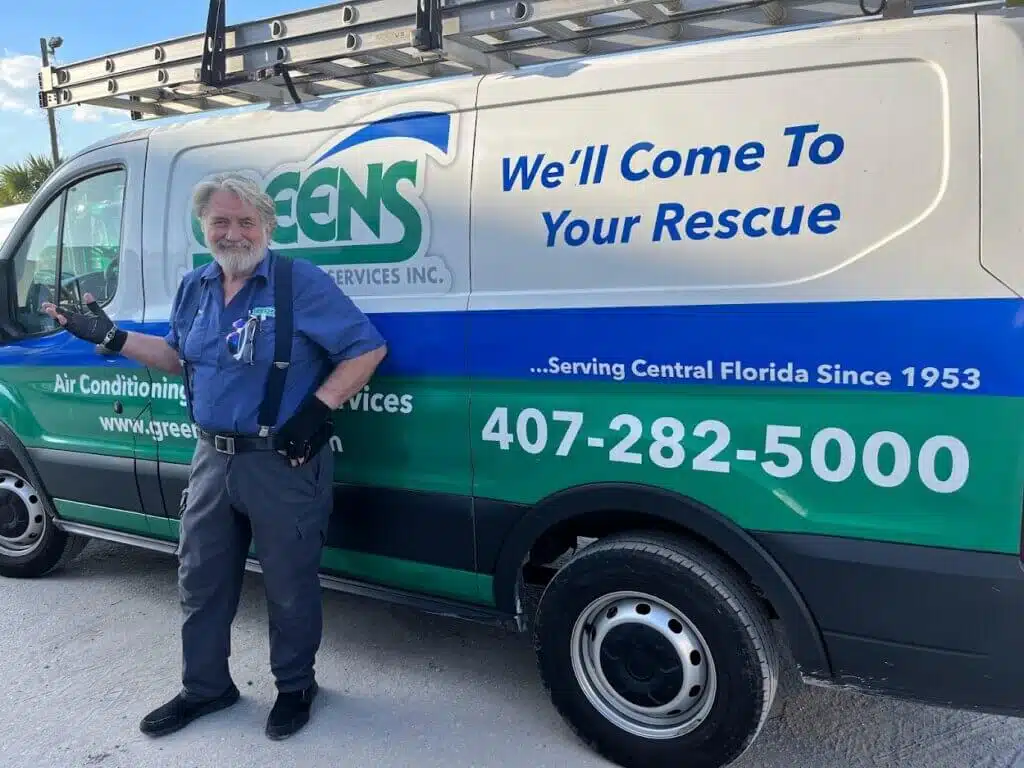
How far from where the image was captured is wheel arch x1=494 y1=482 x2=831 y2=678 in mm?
2250

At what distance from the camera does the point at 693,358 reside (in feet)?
7.48

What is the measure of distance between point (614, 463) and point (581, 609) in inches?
19.8

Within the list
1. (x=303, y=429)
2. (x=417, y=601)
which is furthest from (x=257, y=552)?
(x=417, y=601)

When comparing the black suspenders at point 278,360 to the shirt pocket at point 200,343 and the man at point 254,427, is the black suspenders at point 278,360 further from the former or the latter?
the shirt pocket at point 200,343

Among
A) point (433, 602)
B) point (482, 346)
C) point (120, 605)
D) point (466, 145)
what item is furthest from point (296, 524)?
point (120, 605)

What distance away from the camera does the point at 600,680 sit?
103 inches

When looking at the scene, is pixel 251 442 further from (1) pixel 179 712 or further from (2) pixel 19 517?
(2) pixel 19 517

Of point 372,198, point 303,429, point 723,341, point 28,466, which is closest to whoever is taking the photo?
point 723,341

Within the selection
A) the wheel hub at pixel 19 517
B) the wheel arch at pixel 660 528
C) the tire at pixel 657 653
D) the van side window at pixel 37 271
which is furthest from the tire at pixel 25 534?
the tire at pixel 657 653

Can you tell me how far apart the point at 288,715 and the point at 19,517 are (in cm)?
229

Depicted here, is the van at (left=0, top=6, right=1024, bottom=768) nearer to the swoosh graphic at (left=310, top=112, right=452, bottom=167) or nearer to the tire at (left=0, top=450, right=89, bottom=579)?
the swoosh graphic at (left=310, top=112, right=452, bottom=167)

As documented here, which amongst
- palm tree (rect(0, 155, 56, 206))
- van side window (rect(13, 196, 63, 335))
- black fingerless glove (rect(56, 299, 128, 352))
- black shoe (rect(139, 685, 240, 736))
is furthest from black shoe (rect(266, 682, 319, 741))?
palm tree (rect(0, 155, 56, 206))

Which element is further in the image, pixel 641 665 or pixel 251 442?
pixel 251 442

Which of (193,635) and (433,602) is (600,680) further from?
(193,635)
